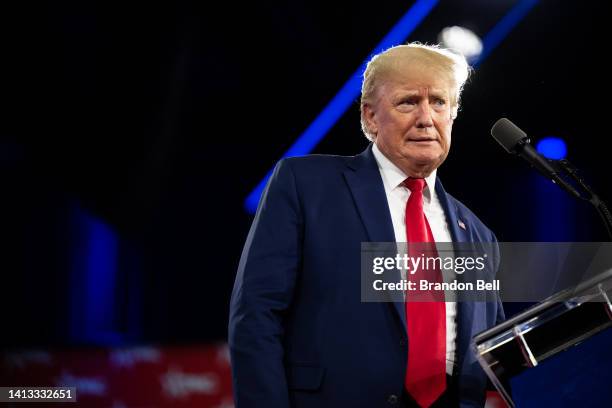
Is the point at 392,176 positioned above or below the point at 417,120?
below

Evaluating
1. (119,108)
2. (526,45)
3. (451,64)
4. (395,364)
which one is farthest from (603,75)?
(395,364)

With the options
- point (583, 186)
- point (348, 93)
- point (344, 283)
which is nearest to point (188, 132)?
point (348, 93)

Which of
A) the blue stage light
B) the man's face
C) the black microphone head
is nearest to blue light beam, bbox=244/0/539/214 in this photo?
the blue stage light

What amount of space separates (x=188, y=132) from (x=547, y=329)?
8.60 feet

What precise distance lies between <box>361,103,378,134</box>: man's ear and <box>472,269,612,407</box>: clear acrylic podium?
761 mm

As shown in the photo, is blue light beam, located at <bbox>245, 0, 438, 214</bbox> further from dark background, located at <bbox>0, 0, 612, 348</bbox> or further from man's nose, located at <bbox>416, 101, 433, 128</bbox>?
man's nose, located at <bbox>416, 101, 433, 128</bbox>

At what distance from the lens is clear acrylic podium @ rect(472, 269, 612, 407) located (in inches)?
34.2

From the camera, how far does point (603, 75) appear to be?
10.2 feet

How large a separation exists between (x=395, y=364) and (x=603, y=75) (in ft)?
7.56

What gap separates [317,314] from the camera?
131cm

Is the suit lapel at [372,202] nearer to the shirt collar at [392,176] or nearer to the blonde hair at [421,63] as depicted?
the shirt collar at [392,176]

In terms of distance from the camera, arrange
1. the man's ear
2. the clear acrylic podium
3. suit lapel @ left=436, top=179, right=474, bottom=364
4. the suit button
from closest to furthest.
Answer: the clear acrylic podium, the suit button, suit lapel @ left=436, top=179, right=474, bottom=364, the man's ear

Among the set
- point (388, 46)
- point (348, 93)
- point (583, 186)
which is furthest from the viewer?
point (348, 93)

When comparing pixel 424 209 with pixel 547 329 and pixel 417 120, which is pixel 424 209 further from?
pixel 547 329
